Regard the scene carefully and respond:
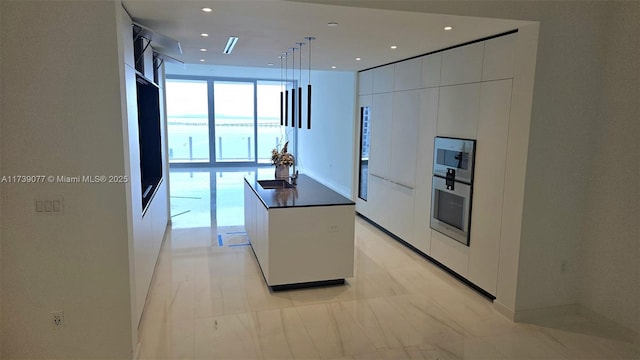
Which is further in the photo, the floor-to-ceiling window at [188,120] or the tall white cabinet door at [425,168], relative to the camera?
the floor-to-ceiling window at [188,120]

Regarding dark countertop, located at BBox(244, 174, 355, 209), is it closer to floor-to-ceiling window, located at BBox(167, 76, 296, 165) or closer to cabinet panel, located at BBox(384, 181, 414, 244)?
cabinet panel, located at BBox(384, 181, 414, 244)

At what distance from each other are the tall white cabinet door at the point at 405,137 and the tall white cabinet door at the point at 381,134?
0.13 meters

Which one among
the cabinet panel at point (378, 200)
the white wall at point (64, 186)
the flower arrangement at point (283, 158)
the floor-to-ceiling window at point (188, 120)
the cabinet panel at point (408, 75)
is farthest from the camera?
the floor-to-ceiling window at point (188, 120)

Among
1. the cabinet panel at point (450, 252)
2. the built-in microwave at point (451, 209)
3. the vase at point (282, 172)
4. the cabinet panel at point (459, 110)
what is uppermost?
the cabinet panel at point (459, 110)

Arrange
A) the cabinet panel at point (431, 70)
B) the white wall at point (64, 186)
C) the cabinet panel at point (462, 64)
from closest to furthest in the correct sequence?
the white wall at point (64, 186) < the cabinet panel at point (462, 64) < the cabinet panel at point (431, 70)

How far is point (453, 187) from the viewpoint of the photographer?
4.31 metres

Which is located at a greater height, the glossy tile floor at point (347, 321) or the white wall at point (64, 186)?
the white wall at point (64, 186)

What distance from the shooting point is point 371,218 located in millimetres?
6457

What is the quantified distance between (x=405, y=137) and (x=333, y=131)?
386 centimetres

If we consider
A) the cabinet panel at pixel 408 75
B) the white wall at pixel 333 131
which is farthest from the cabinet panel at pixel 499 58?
the white wall at pixel 333 131

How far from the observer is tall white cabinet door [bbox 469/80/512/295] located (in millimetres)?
3619

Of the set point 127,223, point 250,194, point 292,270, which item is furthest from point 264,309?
point 250,194

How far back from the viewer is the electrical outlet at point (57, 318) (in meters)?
2.59

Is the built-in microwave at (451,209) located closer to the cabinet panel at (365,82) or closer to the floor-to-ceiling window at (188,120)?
the cabinet panel at (365,82)
